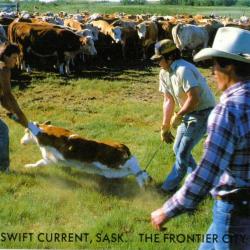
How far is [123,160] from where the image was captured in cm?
629

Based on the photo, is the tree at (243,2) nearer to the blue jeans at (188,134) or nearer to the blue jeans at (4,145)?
the blue jeans at (4,145)

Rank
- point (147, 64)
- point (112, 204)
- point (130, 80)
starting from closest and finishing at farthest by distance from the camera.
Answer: point (112, 204) → point (130, 80) → point (147, 64)

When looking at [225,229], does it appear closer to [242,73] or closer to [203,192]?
[203,192]

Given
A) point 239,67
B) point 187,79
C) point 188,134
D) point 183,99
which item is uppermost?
point 239,67

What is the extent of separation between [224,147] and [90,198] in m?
3.58

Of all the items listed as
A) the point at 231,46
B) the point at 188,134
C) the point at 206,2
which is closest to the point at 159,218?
the point at 231,46

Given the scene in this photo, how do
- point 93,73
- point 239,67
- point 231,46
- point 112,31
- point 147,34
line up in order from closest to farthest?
1. point 239,67
2. point 231,46
3. point 93,73
4. point 112,31
5. point 147,34

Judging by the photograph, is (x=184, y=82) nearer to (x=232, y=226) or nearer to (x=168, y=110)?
(x=168, y=110)

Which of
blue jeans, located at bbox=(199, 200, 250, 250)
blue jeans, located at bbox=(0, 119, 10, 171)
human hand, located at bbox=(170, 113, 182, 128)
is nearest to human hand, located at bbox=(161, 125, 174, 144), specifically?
human hand, located at bbox=(170, 113, 182, 128)

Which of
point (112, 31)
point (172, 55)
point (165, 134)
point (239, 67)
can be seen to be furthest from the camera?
point (112, 31)

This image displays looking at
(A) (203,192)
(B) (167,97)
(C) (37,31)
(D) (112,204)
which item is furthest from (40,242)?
(C) (37,31)

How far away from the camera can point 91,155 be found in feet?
20.8

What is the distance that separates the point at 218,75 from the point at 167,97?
318cm

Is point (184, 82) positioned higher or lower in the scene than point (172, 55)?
lower
